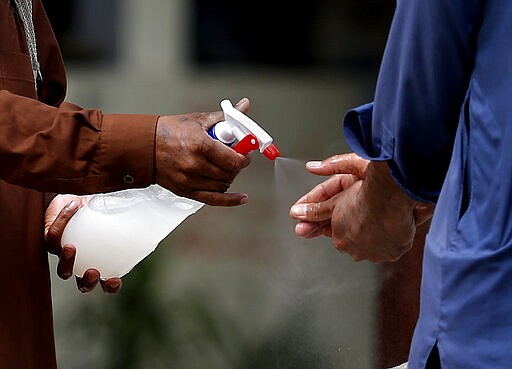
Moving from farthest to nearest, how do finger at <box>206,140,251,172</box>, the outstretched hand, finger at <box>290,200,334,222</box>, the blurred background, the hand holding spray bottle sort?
the blurred background < finger at <box>290,200,334,222</box> < the hand holding spray bottle < the outstretched hand < finger at <box>206,140,251,172</box>

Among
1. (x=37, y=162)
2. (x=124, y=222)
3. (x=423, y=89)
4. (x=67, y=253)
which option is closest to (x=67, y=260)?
(x=67, y=253)

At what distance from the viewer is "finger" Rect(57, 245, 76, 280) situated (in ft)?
5.50

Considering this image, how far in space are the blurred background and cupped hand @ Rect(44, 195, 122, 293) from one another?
0.74 metres

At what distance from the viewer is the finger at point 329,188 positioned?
179cm

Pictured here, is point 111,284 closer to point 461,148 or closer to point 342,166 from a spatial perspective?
point 342,166

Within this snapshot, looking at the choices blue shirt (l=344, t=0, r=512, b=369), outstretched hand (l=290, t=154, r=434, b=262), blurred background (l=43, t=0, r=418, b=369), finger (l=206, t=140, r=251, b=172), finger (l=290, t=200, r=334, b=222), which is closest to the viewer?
blue shirt (l=344, t=0, r=512, b=369)

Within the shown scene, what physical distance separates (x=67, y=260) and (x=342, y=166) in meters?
0.51

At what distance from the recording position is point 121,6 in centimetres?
344

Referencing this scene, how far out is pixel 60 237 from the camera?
1.68m

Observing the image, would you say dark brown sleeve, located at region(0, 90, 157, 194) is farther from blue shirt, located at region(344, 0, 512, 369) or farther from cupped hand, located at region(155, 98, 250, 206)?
blue shirt, located at region(344, 0, 512, 369)

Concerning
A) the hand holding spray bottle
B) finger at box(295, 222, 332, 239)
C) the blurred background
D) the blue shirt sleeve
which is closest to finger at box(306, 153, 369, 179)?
finger at box(295, 222, 332, 239)

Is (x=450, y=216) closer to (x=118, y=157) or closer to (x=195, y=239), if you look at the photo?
(x=118, y=157)

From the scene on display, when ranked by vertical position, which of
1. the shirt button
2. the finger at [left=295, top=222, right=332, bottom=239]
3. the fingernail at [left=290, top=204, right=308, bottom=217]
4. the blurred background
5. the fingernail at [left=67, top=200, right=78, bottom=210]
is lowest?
the blurred background

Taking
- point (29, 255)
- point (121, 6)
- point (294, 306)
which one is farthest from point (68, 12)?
point (29, 255)
